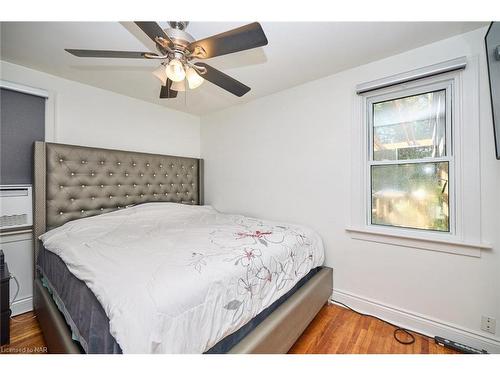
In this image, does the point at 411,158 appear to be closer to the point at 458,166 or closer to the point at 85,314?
the point at 458,166

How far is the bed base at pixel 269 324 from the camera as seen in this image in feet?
3.55

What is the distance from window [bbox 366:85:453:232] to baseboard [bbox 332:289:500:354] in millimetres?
690

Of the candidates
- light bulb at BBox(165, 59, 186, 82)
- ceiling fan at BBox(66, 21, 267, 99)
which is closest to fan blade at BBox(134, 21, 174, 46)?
ceiling fan at BBox(66, 21, 267, 99)

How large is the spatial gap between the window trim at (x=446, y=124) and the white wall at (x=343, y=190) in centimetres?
14

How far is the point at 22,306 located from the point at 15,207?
Answer: 35.0 inches

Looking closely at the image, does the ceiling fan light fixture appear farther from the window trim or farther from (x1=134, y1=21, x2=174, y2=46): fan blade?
the window trim

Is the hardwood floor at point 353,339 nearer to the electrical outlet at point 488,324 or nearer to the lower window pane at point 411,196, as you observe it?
the electrical outlet at point 488,324

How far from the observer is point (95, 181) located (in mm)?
2162

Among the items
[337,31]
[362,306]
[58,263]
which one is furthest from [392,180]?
[58,263]

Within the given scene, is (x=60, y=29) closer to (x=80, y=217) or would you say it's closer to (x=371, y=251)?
(x=80, y=217)

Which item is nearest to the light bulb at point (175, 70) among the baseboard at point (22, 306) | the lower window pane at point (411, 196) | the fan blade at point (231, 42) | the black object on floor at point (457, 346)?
the fan blade at point (231, 42)

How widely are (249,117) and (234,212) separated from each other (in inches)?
49.5

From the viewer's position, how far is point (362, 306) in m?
1.89

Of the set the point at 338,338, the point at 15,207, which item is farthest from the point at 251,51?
the point at 15,207
